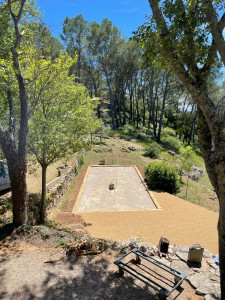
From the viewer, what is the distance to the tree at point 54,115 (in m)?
7.60

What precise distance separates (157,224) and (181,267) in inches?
136

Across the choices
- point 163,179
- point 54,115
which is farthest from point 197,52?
point 163,179

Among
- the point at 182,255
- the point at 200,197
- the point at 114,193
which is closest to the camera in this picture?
the point at 182,255

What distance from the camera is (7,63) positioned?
610 cm

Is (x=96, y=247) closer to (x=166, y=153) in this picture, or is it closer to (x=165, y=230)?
(x=165, y=230)

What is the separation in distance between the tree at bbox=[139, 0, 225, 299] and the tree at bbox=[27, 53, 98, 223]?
4539 mm

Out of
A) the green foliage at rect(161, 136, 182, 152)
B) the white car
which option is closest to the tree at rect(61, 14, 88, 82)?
the green foliage at rect(161, 136, 182, 152)

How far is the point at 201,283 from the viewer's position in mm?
4727

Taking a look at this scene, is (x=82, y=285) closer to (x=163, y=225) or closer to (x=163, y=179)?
(x=163, y=225)

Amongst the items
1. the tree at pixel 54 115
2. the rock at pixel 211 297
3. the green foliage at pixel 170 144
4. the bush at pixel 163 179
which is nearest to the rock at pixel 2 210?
the tree at pixel 54 115

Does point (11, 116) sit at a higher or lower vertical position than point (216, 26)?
lower

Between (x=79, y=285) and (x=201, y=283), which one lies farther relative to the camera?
(x=201, y=283)

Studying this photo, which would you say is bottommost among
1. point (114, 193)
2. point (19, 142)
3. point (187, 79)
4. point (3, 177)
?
point (114, 193)

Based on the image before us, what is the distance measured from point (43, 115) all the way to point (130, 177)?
9239 millimetres
